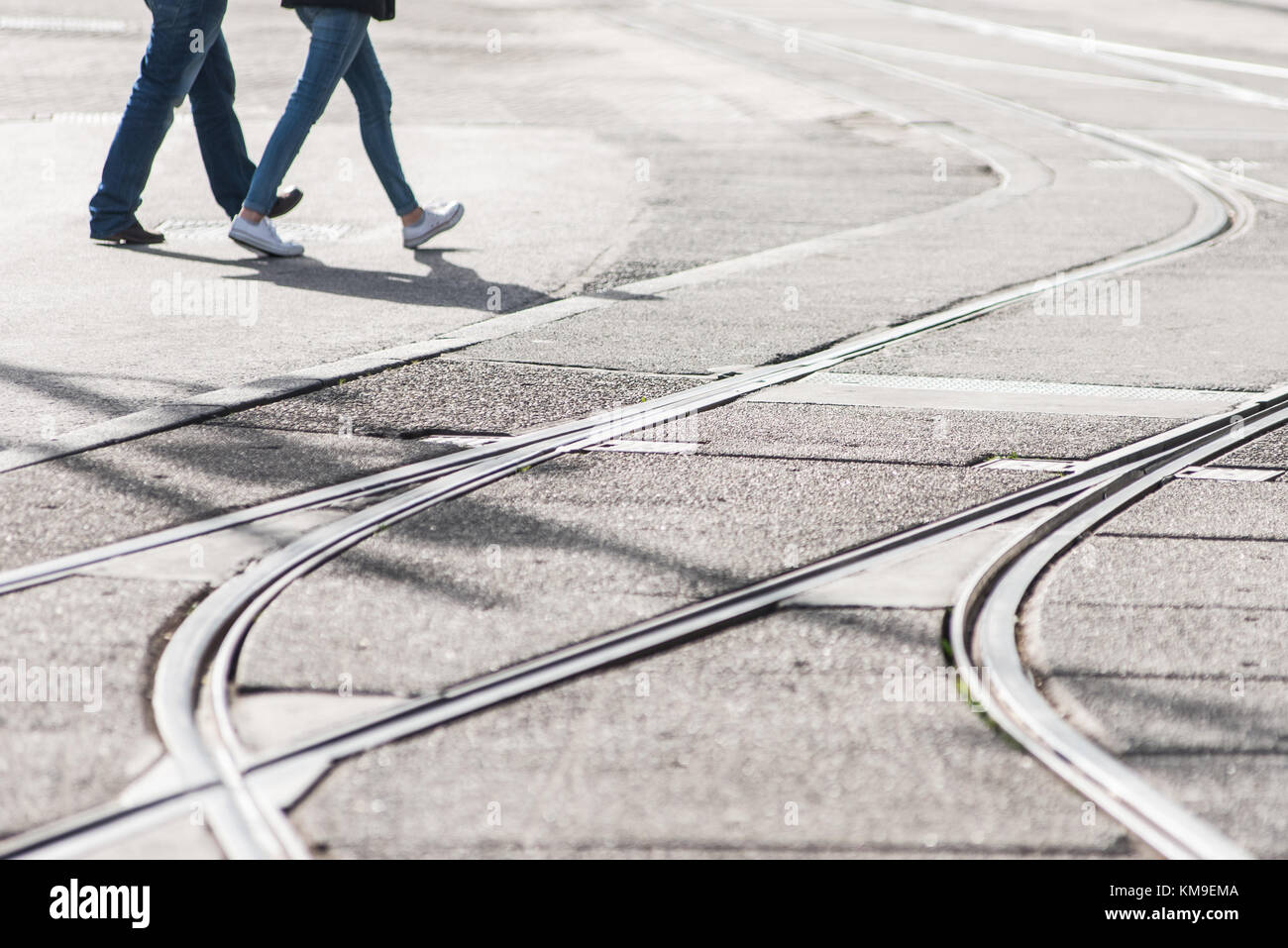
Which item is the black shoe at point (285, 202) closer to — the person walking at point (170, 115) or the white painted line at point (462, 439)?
the person walking at point (170, 115)

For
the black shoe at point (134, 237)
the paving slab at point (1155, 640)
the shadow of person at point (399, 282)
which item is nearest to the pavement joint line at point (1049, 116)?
the shadow of person at point (399, 282)

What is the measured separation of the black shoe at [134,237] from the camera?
8164 millimetres

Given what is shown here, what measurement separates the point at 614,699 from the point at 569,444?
1.87 meters

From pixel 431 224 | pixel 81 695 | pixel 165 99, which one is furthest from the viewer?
pixel 431 224

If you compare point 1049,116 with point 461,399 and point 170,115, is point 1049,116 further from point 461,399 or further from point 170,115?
point 461,399

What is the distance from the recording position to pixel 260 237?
25.7ft

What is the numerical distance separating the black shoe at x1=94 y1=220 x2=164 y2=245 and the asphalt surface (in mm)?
260

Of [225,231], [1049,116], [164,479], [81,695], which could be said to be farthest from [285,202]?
[1049,116]

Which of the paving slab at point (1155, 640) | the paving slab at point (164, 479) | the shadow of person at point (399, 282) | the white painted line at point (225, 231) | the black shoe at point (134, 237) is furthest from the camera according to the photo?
the white painted line at point (225, 231)

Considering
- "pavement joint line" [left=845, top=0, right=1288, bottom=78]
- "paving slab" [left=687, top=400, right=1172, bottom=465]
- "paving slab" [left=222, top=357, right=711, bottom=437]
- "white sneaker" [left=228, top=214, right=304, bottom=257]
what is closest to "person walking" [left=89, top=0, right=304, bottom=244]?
"white sneaker" [left=228, top=214, right=304, bottom=257]

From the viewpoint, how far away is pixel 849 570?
13.4ft

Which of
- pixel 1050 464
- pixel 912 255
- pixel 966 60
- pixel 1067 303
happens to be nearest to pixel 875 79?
pixel 966 60

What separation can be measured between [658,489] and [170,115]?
4.62 metres

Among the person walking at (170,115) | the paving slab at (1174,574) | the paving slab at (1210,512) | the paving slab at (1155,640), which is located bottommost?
the paving slab at (1155,640)
